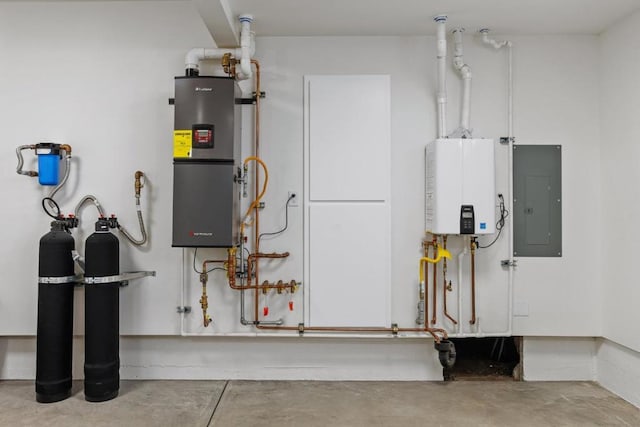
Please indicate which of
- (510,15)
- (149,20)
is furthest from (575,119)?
(149,20)

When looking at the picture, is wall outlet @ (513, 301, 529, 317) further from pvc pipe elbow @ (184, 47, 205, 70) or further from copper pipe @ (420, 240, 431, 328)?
pvc pipe elbow @ (184, 47, 205, 70)

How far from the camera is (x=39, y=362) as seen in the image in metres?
2.78

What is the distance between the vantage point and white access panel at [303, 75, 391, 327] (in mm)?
3105

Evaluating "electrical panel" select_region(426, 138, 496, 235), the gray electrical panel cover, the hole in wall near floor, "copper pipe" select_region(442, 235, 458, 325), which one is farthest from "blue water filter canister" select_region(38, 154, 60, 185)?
the gray electrical panel cover

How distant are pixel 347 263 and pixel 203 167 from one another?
1260 mm

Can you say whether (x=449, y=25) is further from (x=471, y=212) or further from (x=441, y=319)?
(x=441, y=319)

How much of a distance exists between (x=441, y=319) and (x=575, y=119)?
1861 millimetres

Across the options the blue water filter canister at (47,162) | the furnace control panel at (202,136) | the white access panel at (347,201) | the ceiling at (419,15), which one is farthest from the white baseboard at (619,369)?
the blue water filter canister at (47,162)

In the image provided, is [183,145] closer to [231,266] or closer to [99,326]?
[231,266]

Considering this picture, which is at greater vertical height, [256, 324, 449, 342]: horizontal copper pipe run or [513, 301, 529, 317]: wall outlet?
[513, 301, 529, 317]: wall outlet

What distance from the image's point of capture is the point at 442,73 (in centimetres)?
306

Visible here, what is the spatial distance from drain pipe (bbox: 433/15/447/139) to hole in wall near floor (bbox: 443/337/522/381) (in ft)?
5.80

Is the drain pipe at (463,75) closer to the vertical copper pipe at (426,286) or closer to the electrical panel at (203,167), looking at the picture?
the vertical copper pipe at (426,286)

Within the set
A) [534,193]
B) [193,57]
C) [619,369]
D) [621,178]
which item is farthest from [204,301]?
[621,178]
